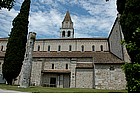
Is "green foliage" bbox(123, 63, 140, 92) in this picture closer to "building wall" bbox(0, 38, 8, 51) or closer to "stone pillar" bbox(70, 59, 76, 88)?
"stone pillar" bbox(70, 59, 76, 88)

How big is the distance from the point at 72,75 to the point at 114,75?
3560 millimetres

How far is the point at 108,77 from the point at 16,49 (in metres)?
7.03

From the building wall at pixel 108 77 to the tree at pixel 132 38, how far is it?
8289 millimetres

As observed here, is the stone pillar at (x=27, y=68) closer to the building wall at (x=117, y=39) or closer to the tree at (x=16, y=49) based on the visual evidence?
the tree at (x=16, y=49)

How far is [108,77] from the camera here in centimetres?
1310

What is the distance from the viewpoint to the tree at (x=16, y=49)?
1124 cm

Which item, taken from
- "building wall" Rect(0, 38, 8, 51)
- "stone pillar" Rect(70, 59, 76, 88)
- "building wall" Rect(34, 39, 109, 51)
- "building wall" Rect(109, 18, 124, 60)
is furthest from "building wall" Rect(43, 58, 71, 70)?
"building wall" Rect(0, 38, 8, 51)

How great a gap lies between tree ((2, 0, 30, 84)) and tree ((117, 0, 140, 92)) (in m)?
7.90

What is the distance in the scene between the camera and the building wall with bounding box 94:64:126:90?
1266 cm
